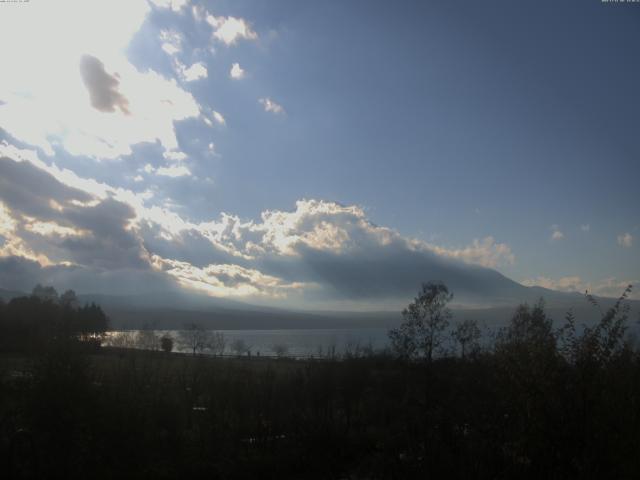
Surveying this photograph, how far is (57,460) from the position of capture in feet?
46.0

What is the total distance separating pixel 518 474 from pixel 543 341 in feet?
8.76

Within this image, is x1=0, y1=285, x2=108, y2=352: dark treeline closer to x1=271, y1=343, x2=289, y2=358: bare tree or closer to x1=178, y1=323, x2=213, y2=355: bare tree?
x1=271, y1=343, x2=289, y2=358: bare tree

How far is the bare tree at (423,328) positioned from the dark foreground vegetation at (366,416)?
0.24ft

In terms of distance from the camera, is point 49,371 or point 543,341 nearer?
point 543,341

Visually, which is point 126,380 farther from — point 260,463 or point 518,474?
point 518,474

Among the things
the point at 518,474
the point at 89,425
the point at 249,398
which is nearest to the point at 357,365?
the point at 249,398

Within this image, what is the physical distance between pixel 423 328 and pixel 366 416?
223 inches

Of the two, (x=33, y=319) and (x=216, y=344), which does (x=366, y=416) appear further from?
(x=216, y=344)

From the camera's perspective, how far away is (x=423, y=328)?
27703mm

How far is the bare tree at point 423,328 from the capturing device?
88.6ft

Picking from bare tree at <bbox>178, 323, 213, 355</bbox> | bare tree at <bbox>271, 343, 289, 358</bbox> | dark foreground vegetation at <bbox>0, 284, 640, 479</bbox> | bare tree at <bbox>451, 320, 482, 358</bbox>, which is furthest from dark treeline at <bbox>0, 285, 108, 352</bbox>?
bare tree at <bbox>451, 320, 482, 358</bbox>

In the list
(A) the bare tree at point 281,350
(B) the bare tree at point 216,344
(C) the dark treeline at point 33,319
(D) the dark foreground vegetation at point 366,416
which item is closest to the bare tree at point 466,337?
(D) the dark foreground vegetation at point 366,416

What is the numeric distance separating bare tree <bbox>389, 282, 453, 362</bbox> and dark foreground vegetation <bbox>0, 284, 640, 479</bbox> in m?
0.07

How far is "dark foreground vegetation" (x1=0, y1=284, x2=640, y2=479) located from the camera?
30.8 ft
